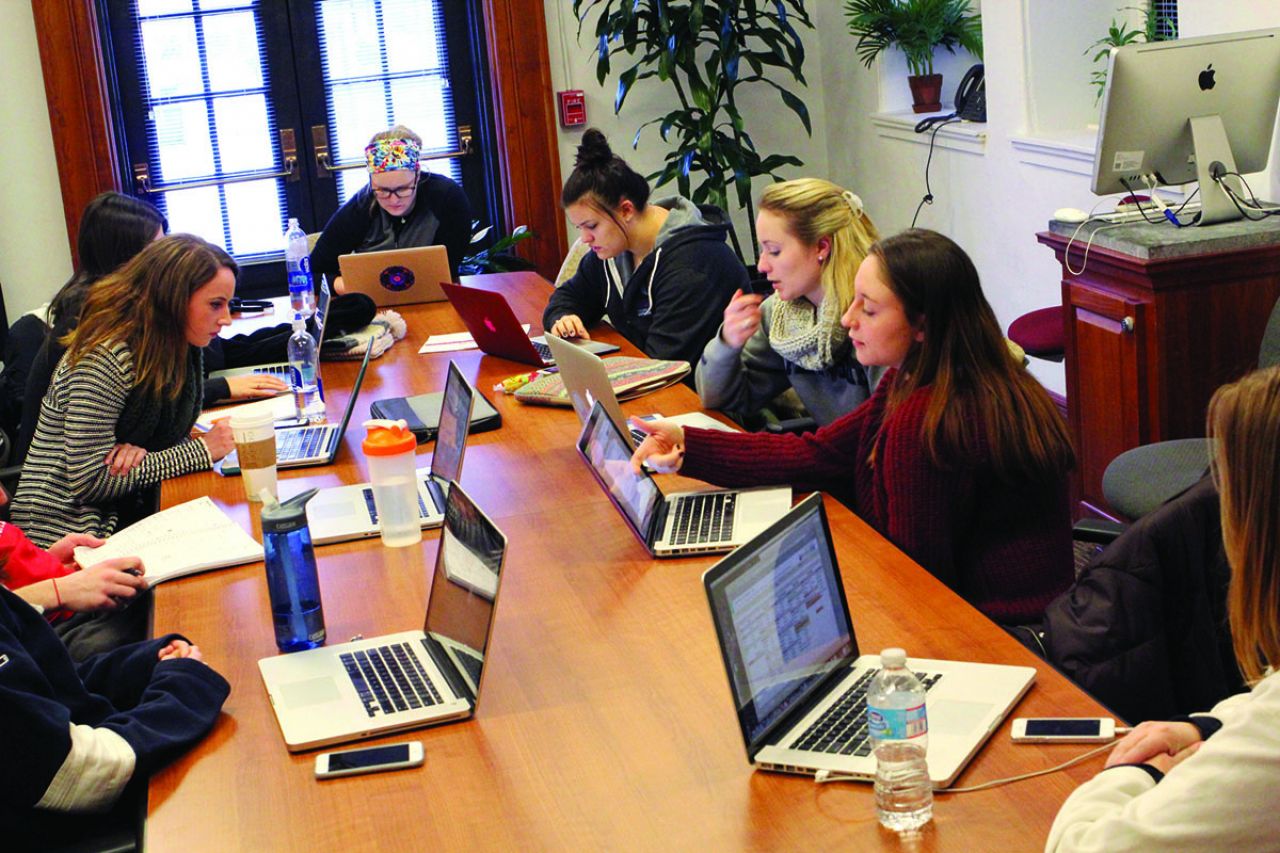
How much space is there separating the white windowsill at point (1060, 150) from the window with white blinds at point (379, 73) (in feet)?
9.32

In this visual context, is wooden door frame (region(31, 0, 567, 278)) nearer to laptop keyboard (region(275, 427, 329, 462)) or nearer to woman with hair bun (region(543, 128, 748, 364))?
woman with hair bun (region(543, 128, 748, 364))

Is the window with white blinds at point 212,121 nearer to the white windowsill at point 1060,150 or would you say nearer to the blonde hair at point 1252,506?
the white windowsill at point 1060,150

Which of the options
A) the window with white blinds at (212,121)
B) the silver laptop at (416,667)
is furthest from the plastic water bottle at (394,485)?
the window with white blinds at (212,121)

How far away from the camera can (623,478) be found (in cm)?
240

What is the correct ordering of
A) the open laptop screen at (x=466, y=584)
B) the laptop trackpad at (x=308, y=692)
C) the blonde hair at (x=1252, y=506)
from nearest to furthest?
the blonde hair at (x=1252, y=506) < the open laptop screen at (x=466, y=584) < the laptop trackpad at (x=308, y=692)

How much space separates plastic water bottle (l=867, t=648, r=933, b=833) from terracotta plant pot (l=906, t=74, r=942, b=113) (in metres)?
4.81

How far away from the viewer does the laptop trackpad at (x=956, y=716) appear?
63.8 inches

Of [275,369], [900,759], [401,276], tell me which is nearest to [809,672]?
[900,759]

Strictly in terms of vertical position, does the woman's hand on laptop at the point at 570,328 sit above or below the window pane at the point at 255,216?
below

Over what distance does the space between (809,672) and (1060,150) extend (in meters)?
3.38

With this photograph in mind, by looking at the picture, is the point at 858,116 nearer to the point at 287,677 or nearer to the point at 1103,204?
the point at 1103,204

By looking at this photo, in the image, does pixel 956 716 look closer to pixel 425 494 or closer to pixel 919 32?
pixel 425 494

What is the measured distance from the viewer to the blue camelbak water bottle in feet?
6.59

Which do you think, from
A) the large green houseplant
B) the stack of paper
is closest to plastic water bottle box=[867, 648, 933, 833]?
the stack of paper
